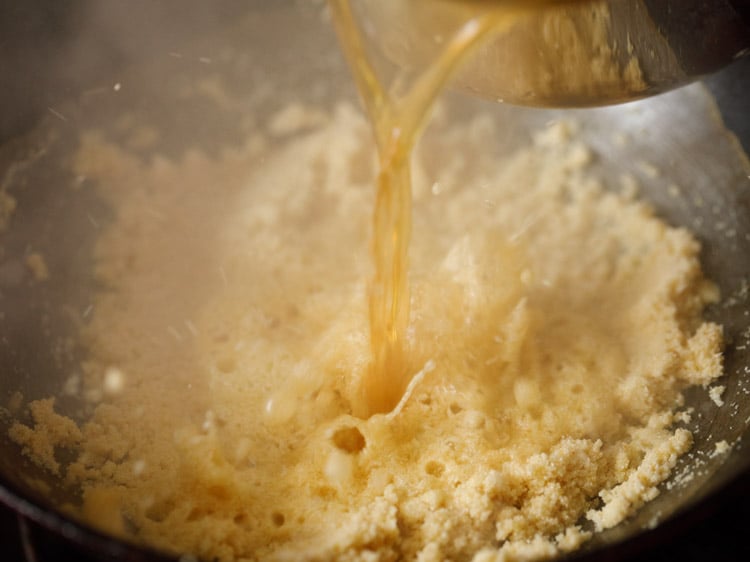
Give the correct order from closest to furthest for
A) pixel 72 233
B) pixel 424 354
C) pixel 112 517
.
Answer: pixel 112 517 < pixel 424 354 < pixel 72 233

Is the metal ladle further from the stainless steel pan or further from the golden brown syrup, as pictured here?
the stainless steel pan

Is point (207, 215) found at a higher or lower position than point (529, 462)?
higher

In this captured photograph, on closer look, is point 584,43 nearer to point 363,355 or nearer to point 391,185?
point 391,185

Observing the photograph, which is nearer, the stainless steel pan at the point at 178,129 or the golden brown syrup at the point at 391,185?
the golden brown syrup at the point at 391,185

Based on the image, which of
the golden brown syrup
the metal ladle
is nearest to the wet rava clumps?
the golden brown syrup

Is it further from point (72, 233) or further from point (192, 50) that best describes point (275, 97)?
point (72, 233)

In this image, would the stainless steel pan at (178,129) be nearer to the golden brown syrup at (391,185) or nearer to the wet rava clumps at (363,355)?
the wet rava clumps at (363,355)

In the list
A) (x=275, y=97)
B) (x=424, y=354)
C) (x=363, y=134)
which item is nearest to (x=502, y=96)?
(x=424, y=354)

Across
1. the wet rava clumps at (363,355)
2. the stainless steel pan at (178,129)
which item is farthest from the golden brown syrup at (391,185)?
the stainless steel pan at (178,129)
